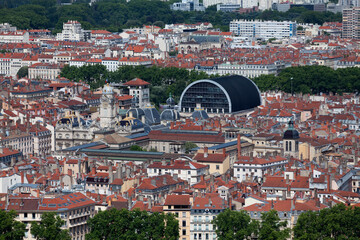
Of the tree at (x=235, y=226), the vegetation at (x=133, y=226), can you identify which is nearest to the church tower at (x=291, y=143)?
the tree at (x=235, y=226)

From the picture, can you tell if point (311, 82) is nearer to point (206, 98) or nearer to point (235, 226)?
point (206, 98)

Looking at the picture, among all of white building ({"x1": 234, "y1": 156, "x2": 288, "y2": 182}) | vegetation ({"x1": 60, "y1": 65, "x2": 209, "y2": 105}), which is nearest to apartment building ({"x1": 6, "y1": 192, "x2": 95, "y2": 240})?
white building ({"x1": 234, "y1": 156, "x2": 288, "y2": 182})

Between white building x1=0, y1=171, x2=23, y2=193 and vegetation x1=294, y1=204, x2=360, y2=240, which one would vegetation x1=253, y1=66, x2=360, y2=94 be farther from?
vegetation x1=294, y1=204, x2=360, y2=240

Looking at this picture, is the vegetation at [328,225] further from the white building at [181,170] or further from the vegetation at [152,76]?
the vegetation at [152,76]

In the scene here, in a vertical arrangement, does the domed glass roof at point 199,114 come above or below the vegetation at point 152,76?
below

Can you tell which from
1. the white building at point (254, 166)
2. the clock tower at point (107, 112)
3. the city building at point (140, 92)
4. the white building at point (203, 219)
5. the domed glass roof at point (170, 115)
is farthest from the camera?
the city building at point (140, 92)

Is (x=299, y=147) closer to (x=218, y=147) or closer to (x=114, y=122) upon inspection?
(x=218, y=147)

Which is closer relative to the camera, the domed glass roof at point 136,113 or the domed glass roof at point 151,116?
the domed glass roof at point 136,113
